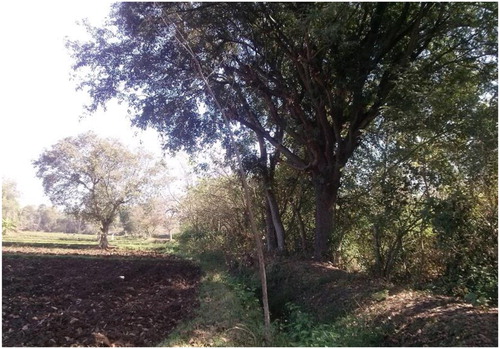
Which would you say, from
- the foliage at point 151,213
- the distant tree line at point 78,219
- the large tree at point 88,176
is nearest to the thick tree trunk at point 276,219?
the foliage at point 151,213

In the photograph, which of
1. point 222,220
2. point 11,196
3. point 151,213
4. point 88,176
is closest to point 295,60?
point 222,220

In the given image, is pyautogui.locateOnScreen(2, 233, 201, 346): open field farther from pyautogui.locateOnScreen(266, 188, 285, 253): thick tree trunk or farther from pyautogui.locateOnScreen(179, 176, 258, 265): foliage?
pyautogui.locateOnScreen(266, 188, 285, 253): thick tree trunk

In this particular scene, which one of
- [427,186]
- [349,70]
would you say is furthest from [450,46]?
[427,186]

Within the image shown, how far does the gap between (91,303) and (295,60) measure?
6.16m

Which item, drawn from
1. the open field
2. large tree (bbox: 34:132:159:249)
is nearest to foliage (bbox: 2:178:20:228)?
large tree (bbox: 34:132:159:249)

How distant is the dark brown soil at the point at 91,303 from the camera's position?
482 centimetres

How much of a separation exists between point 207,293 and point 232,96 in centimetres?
510

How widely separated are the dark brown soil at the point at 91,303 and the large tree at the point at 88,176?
413 inches

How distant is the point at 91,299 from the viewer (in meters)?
6.76

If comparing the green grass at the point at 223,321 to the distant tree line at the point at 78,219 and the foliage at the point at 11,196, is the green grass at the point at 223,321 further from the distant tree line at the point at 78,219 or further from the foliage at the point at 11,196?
the foliage at the point at 11,196

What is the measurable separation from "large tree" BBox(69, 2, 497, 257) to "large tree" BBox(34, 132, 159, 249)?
40.3ft

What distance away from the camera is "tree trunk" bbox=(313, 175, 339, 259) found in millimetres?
8969

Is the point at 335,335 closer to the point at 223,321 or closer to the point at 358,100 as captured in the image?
the point at 223,321

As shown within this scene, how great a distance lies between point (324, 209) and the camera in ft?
29.9
